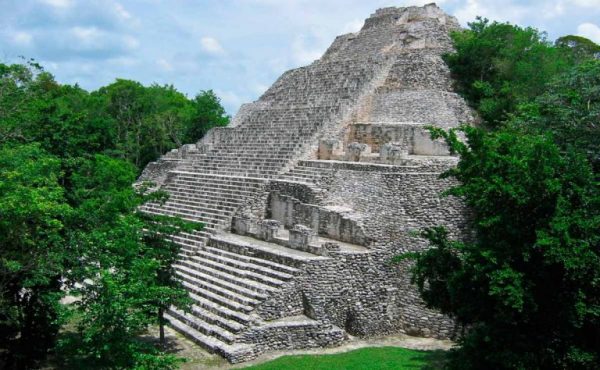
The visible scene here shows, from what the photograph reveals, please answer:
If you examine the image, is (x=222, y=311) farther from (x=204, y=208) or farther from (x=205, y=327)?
(x=204, y=208)

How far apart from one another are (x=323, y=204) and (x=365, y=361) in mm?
5321

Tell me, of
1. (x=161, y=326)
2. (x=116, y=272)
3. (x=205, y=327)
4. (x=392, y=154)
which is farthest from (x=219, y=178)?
(x=116, y=272)

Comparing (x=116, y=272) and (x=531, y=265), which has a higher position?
(x=531, y=265)

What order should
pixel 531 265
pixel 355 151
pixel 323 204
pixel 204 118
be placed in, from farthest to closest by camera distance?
1. pixel 204 118
2. pixel 355 151
3. pixel 323 204
4. pixel 531 265

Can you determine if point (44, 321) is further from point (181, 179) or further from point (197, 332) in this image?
point (181, 179)

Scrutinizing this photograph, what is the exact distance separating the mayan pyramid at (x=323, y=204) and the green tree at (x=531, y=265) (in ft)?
12.7

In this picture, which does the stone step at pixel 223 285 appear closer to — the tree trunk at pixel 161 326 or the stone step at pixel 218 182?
the tree trunk at pixel 161 326

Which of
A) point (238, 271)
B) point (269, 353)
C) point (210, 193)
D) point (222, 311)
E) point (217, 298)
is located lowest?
point (269, 353)

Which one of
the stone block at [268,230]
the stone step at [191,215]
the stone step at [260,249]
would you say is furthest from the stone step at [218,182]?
the stone block at [268,230]

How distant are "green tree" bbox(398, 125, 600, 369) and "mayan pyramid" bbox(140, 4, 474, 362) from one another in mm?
3874

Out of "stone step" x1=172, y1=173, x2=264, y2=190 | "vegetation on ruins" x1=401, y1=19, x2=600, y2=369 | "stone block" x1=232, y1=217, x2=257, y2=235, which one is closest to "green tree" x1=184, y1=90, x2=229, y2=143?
"stone step" x1=172, y1=173, x2=264, y2=190

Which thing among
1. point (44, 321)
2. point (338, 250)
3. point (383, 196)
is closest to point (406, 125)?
point (383, 196)

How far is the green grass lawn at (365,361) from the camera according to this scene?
11000mm

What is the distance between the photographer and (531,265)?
8938 mm
